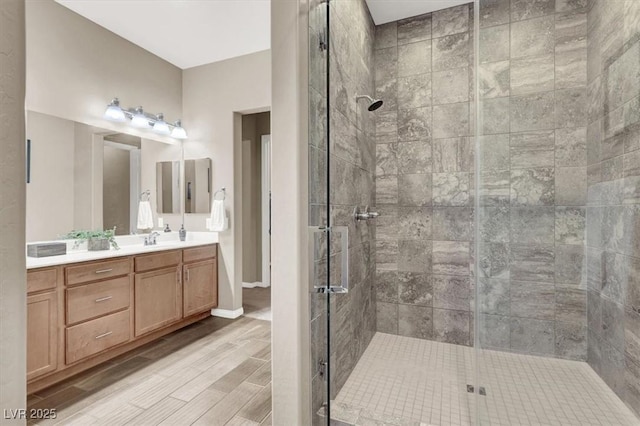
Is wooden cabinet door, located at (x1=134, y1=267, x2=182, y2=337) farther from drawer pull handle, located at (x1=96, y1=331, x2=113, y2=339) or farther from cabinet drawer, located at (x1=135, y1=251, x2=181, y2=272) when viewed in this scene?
drawer pull handle, located at (x1=96, y1=331, x2=113, y2=339)

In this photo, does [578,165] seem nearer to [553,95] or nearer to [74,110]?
[553,95]

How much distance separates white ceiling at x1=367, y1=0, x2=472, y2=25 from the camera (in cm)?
244

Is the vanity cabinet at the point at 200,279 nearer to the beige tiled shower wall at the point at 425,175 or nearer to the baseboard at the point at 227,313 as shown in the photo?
the baseboard at the point at 227,313

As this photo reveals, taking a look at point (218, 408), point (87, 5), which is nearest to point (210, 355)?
point (218, 408)

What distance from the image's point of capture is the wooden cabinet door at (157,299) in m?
2.49

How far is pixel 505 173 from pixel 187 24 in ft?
9.40

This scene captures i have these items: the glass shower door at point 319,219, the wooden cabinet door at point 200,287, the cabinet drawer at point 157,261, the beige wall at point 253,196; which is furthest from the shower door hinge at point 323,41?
the beige wall at point 253,196

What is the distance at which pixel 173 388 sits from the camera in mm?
1944

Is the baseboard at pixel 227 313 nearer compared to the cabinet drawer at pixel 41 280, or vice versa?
the cabinet drawer at pixel 41 280

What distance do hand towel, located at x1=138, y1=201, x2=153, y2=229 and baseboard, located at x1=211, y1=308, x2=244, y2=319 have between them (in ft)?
3.75

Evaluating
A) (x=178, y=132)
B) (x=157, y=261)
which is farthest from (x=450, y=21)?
(x=157, y=261)

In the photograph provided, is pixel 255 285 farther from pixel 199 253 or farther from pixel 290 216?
pixel 290 216

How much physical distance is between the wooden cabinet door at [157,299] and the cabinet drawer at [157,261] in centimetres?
5

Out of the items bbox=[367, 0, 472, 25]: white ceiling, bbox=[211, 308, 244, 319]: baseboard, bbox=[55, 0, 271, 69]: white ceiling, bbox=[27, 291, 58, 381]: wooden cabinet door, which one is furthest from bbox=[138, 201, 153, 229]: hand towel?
bbox=[367, 0, 472, 25]: white ceiling
